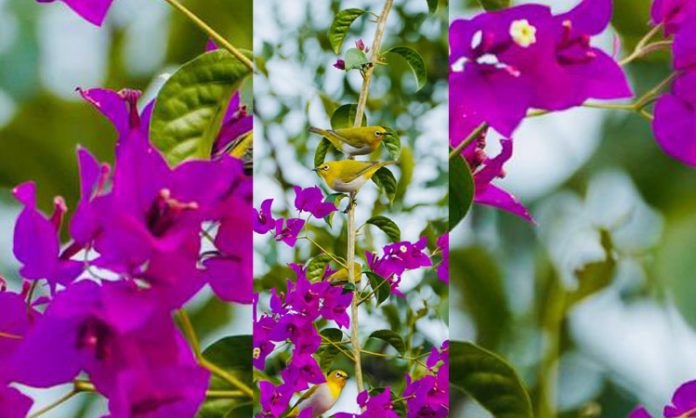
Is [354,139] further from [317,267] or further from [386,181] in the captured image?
[317,267]

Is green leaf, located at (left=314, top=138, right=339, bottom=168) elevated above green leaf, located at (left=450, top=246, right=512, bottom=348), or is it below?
above

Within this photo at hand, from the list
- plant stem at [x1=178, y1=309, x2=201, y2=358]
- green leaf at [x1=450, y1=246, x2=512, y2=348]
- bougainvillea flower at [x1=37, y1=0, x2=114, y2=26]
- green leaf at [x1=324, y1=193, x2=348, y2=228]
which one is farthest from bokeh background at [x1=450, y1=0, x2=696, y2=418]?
bougainvillea flower at [x1=37, y1=0, x2=114, y2=26]

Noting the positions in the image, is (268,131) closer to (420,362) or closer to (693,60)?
(420,362)

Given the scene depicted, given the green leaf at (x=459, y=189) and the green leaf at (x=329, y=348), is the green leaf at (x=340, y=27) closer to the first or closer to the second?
the green leaf at (x=459, y=189)

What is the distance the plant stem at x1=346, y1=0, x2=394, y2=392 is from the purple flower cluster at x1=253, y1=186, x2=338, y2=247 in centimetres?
4

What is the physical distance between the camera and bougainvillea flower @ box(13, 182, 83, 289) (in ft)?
3.96

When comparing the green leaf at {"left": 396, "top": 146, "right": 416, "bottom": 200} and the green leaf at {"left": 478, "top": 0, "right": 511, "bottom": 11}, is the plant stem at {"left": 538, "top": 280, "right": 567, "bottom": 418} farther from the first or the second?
the green leaf at {"left": 478, "top": 0, "right": 511, "bottom": 11}

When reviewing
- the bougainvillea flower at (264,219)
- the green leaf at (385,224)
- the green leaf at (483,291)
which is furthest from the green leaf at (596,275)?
→ the bougainvillea flower at (264,219)

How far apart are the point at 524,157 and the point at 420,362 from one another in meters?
0.39

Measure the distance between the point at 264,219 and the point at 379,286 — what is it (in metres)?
0.22

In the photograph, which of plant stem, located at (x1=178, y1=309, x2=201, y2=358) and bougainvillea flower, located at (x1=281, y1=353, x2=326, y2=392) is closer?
plant stem, located at (x1=178, y1=309, x2=201, y2=358)

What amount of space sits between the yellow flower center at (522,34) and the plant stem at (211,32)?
1.36 feet

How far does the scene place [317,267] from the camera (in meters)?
1.44

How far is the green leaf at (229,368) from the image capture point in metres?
1.32
